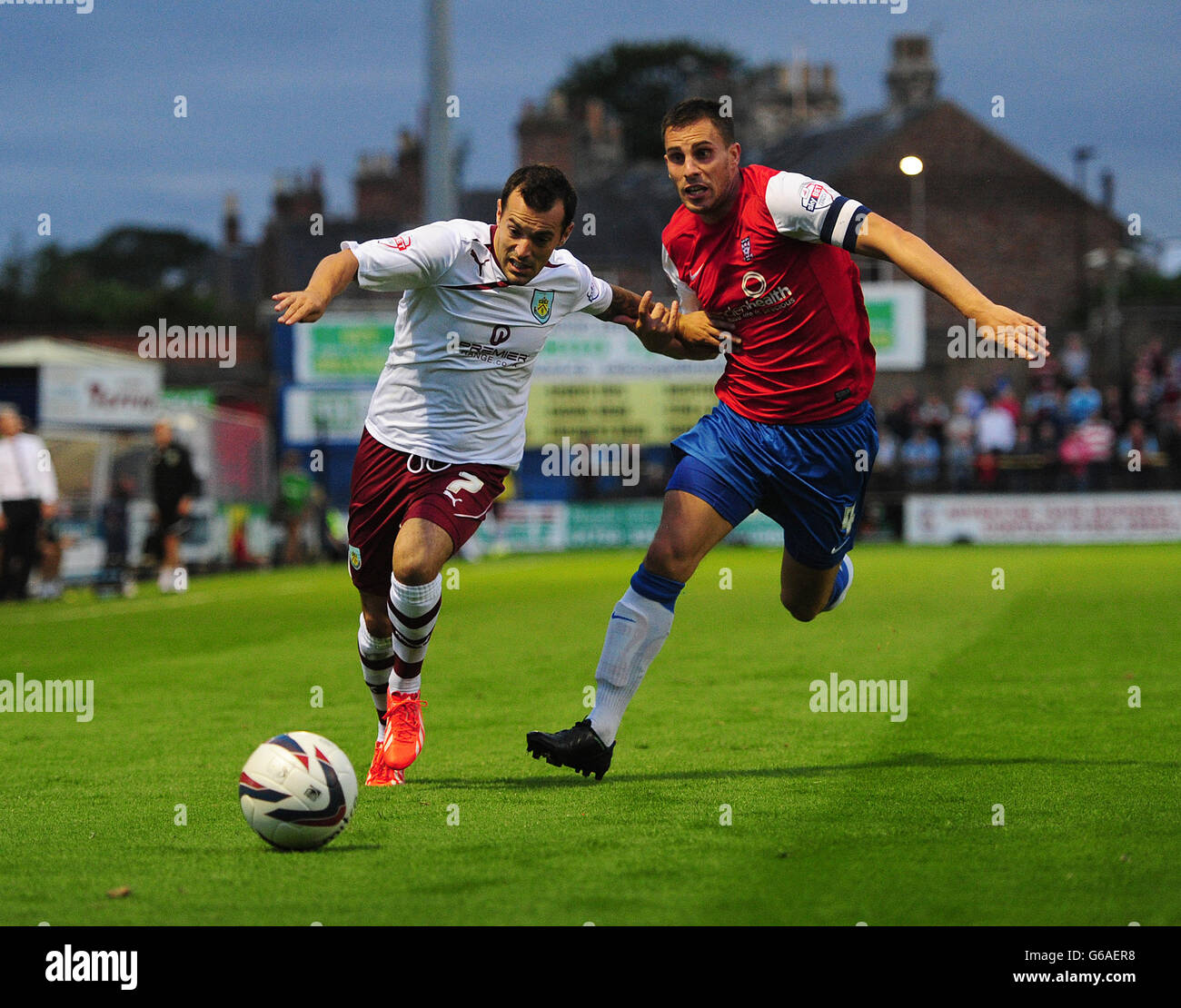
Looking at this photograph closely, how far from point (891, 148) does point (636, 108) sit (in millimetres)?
27306

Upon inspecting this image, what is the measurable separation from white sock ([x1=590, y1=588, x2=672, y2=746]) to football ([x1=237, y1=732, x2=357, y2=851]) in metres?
1.32

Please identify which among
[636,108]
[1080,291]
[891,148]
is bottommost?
[1080,291]

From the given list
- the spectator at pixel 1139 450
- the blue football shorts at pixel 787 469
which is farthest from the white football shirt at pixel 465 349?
the spectator at pixel 1139 450

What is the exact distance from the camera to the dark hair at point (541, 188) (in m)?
6.48

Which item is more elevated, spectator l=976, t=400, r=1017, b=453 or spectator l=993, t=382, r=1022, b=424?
spectator l=993, t=382, r=1022, b=424

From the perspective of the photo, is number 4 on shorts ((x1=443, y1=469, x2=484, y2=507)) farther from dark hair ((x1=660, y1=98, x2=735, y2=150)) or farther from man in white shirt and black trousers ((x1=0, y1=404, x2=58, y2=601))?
man in white shirt and black trousers ((x1=0, y1=404, x2=58, y2=601))

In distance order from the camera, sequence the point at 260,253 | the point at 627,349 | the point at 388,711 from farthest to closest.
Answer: the point at 260,253 < the point at 627,349 < the point at 388,711

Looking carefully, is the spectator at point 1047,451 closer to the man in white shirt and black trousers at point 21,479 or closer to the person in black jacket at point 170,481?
the person in black jacket at point 170,481

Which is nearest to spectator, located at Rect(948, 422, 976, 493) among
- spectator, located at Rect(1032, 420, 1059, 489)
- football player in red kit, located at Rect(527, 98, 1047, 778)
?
spectator, located at Rect(1032, 420, 1059, 489)

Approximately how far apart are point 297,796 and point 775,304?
112 inches

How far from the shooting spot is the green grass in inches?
175
